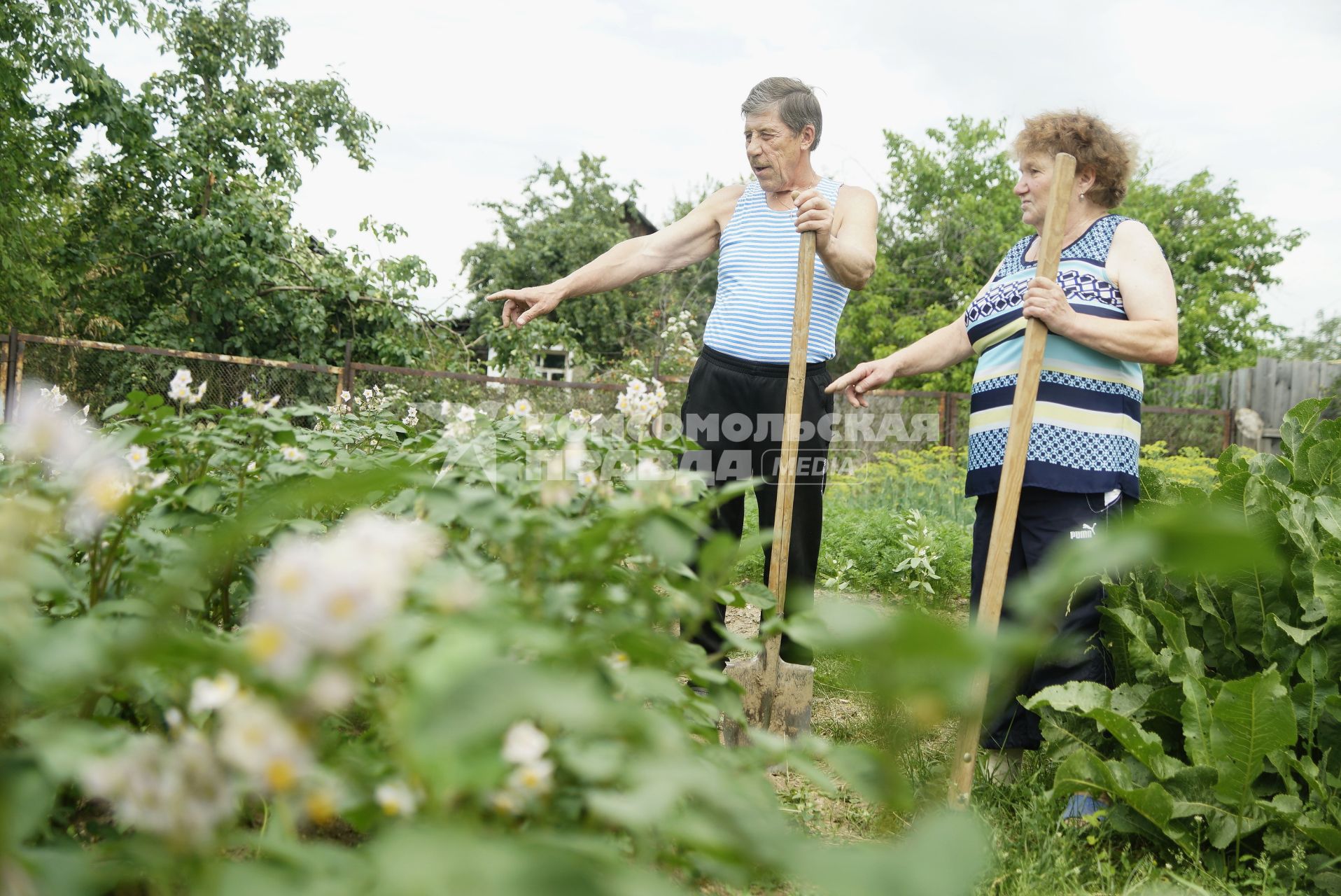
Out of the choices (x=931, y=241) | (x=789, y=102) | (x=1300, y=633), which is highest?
(x=931, y=241)

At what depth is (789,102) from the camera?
9.78ft

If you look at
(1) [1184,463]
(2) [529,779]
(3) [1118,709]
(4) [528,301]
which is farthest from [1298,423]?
(1) [1184,463]

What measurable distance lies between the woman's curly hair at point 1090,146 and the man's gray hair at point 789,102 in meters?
0.67

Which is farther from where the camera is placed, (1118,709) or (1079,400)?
(1079,400)

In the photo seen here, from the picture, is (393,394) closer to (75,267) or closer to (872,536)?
(872,536)

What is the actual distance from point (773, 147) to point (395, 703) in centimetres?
257

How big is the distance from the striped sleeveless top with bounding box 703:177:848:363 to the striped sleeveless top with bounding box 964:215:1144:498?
1.96ft

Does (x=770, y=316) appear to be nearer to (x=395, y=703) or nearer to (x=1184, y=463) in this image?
(x=395, y=703)

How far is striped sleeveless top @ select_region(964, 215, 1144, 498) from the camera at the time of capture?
97.4 inches

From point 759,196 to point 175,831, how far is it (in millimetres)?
2812

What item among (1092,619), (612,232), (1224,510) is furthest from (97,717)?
(612,232)

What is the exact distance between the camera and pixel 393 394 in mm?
7984

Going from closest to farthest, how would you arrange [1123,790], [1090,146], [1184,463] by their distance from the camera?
[1123,790]
[1090,146]
[1184,463]

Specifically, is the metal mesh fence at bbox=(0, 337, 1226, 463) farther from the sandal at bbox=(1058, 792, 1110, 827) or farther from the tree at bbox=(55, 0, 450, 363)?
the sandal at bbox=(1058, 792, 1110, 827)
